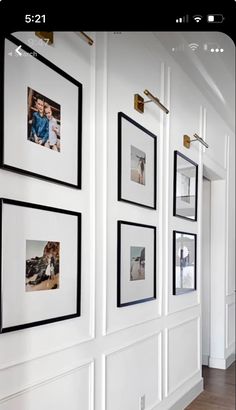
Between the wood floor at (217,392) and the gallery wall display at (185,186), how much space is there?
0.80 meters

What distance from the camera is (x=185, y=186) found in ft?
6.07

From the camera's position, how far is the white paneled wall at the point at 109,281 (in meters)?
0.82

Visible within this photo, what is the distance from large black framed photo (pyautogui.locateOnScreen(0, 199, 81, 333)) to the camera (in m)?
0.71

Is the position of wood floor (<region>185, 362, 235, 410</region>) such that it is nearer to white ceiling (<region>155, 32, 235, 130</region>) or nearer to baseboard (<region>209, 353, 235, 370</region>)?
baseboard (<region>209, 353, 235, 370</region>)

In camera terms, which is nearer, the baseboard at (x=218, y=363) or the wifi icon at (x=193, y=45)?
the wifi icon at (x=193, y=45)

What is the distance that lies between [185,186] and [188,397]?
35.4 inches

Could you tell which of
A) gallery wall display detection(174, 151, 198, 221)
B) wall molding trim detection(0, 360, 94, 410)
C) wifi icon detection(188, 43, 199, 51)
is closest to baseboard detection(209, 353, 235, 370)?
gallery wall display detection(174, 151, 198, 221)

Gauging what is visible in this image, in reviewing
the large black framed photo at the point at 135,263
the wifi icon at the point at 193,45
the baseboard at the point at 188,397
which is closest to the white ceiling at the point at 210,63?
the wifi icon at the point at 193,45

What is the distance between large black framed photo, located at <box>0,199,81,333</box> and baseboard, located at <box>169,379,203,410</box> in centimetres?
95

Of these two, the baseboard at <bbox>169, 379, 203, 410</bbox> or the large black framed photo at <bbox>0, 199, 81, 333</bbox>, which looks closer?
the large black framed photo at <bbox>0, 199, 81, 333</bbox>

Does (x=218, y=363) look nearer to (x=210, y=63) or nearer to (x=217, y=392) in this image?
(x=217, y=392)

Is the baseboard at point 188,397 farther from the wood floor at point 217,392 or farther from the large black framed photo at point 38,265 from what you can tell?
the large black framed photo at point 38,265

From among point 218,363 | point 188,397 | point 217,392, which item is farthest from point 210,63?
point 218,363
